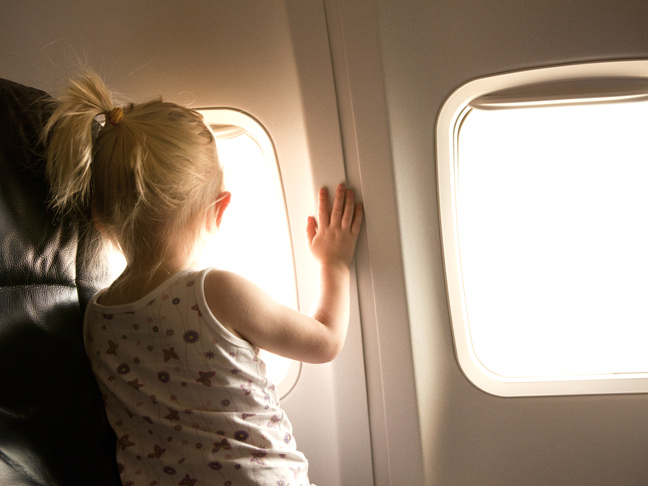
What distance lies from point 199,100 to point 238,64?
0.15 meters

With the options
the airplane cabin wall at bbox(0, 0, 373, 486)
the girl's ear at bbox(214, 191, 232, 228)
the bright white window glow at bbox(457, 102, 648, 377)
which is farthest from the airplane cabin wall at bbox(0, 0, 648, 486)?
the girl's ear at bbox(214, 191, 232, 228)

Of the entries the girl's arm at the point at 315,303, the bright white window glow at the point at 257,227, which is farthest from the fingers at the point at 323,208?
the bright white window glow at the point at 257,227

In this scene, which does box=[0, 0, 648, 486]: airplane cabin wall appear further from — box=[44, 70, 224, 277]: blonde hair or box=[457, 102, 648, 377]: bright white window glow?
box=[44, 70, 224, 277]: blonde hair

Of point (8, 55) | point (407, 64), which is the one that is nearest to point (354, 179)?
point (407, 64)

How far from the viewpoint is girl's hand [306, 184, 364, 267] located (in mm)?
1466

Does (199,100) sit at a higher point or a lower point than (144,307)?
higher

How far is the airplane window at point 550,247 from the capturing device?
1.53 metres

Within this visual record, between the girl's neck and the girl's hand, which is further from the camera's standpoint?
the girl's hand

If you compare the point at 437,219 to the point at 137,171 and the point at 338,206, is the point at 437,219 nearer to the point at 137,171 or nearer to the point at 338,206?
the point at 338,206

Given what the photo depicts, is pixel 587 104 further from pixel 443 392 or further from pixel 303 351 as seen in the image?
pixel 303 351

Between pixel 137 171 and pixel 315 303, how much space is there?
62cm

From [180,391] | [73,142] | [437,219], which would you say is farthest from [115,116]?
[437,219]

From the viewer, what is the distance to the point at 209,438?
108cm

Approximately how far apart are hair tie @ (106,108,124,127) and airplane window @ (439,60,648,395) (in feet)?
2.84
